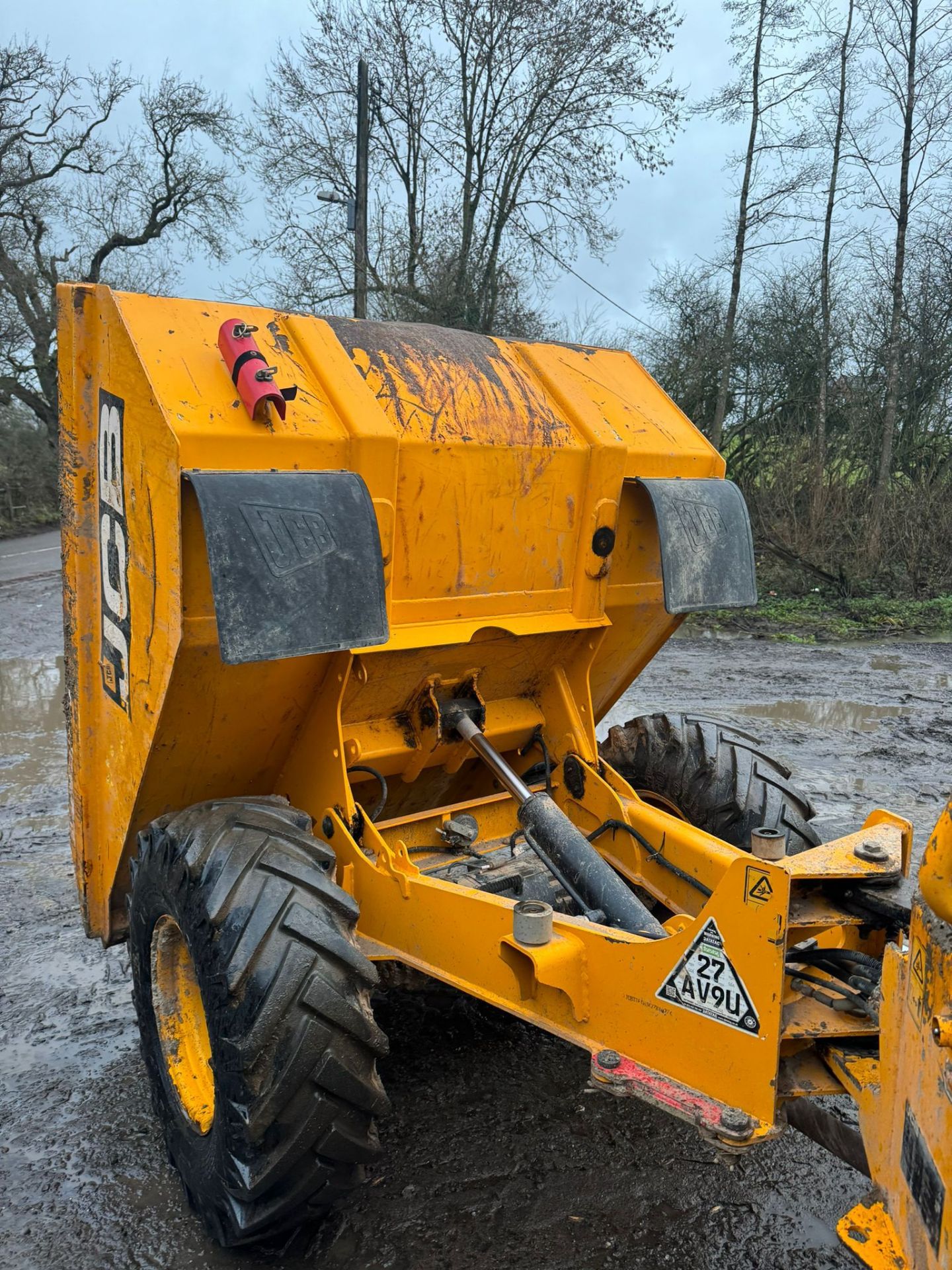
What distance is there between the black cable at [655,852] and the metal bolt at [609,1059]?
0.87 meters

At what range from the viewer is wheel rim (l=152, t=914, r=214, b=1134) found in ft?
9.73

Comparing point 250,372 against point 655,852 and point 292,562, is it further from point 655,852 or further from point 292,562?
point 655,852

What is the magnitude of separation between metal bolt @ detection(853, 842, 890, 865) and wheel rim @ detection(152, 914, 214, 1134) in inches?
74.2

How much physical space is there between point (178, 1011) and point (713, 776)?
2.10 metres

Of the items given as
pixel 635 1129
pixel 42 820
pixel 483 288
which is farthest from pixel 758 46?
pixel 635 1129

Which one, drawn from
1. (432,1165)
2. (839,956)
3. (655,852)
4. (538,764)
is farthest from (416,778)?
(839,956)

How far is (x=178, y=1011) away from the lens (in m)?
3.03

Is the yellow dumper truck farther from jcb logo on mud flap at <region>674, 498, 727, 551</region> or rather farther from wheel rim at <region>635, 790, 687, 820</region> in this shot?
wheel rim at <region>635, 790, 687, 820</region>

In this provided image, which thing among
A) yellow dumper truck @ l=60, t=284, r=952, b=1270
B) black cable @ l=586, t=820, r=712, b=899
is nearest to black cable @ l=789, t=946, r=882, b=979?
yellow dumper truck @ l=60, t=284, r=952, b=1270

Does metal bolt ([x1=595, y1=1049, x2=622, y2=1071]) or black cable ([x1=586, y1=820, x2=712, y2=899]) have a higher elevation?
black cable ([x1=586, y1=820, x2=712, y2=899])

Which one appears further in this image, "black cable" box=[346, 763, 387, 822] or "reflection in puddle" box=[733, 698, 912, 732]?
"reflection in puddle" box=[733, 698, 912, 732]

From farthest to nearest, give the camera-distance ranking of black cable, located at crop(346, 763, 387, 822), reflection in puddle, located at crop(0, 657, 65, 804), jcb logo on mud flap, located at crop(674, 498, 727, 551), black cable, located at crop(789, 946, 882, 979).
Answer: reflection in puddle, located at crop(0, 657, 65, 804), jcb logo on mud flap, located at crop(674, 498, 727, 551), black cable, located at crop(346, 763, 387, 822), black cable, located at crop(789, 946, 882, 979)

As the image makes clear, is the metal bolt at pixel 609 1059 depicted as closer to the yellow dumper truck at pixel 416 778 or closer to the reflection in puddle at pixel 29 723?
the yellow dumper truck at pixel 416 778

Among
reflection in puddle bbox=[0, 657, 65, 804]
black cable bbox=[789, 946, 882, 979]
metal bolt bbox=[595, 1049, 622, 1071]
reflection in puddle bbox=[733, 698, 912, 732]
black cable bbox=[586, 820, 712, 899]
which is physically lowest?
reflection in puddle bbox=[0, 657, 65, 804]
